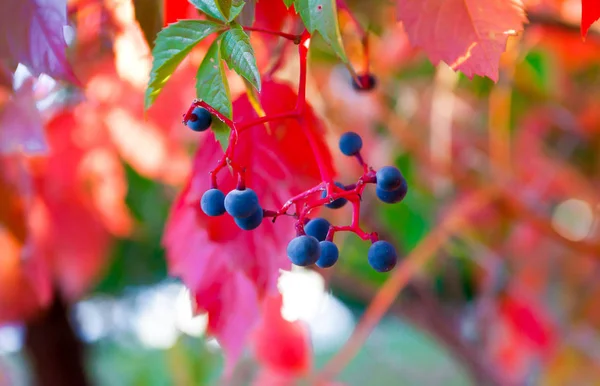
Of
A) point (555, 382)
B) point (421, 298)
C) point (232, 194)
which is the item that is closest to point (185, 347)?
point (421, 298)

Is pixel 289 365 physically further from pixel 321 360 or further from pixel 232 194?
pixel 321 360

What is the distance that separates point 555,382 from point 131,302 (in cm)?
250

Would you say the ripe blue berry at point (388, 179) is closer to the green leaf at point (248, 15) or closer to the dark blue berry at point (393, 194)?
the dark blue berry at point (393, 194)

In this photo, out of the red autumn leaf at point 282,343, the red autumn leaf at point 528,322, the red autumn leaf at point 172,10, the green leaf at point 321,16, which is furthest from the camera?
the red autumn leaf at point 528,322

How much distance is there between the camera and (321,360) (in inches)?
144

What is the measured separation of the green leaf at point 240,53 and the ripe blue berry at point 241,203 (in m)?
0.06

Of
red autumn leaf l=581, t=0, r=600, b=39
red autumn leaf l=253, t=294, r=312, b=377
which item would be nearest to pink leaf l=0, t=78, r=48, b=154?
red autumn leaf l=581, t=0, r=600, b=39

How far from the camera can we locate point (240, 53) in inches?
11.5

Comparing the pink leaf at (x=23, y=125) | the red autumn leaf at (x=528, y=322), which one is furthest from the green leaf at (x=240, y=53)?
the red autumn leaf at (x=528, y=322)

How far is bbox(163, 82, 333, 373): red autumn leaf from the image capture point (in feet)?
1.37

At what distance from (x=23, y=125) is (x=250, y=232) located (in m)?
0.28

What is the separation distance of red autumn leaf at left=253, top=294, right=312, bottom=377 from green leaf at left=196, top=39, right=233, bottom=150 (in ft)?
2.55

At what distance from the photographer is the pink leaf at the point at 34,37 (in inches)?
13.2

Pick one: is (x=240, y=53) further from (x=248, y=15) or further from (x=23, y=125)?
(x=23, y=125)
